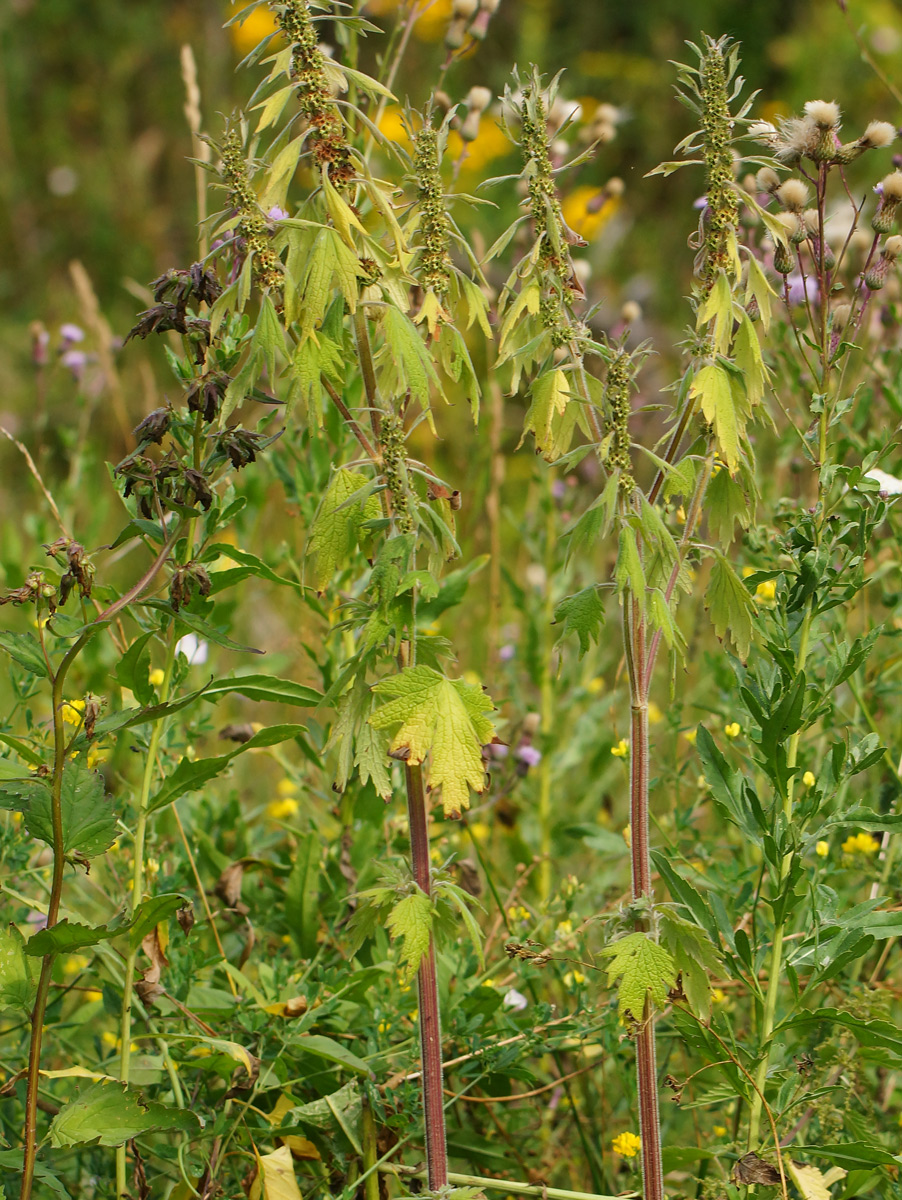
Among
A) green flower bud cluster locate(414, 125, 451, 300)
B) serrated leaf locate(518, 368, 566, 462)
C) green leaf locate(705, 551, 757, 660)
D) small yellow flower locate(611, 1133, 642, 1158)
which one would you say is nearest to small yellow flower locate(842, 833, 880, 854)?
small yellow flower locate(611, 1133, 642, 1158)

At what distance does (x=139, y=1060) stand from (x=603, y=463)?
2.94ft

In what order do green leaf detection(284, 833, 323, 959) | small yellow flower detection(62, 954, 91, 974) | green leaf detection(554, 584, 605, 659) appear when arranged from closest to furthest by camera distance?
green leaf detection(554, 584, 605, 659), green leaf detection(284, 833, 323, 959), small yellow flower detection(62, 954, 91, 974)

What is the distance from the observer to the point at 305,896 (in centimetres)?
160

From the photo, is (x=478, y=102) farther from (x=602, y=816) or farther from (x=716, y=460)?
(x=602, y=816)

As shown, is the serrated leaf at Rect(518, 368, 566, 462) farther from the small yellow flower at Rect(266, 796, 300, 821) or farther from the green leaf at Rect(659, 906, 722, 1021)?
the small yellow flower at Rect(266, 796, 300, 821)

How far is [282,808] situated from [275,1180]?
3.15 ft

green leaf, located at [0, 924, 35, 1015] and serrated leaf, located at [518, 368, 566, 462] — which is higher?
serrated leaf, located at [518, 368, 566, 462]

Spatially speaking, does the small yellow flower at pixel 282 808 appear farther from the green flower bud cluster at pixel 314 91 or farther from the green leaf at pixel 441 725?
the green flower bud cluster at pixel 314 91

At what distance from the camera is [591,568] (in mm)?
2604

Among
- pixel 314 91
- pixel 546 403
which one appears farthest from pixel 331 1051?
pixel 314 91

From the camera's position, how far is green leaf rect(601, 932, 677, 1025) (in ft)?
3.33

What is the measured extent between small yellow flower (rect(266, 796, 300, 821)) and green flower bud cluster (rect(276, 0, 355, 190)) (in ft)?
3.82

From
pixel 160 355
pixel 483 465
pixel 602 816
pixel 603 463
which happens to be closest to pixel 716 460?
pixel 603 463

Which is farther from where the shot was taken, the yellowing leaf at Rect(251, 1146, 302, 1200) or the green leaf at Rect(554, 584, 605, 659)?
the yellowing leaf at Rect(251, 1146, 302, 1200)
